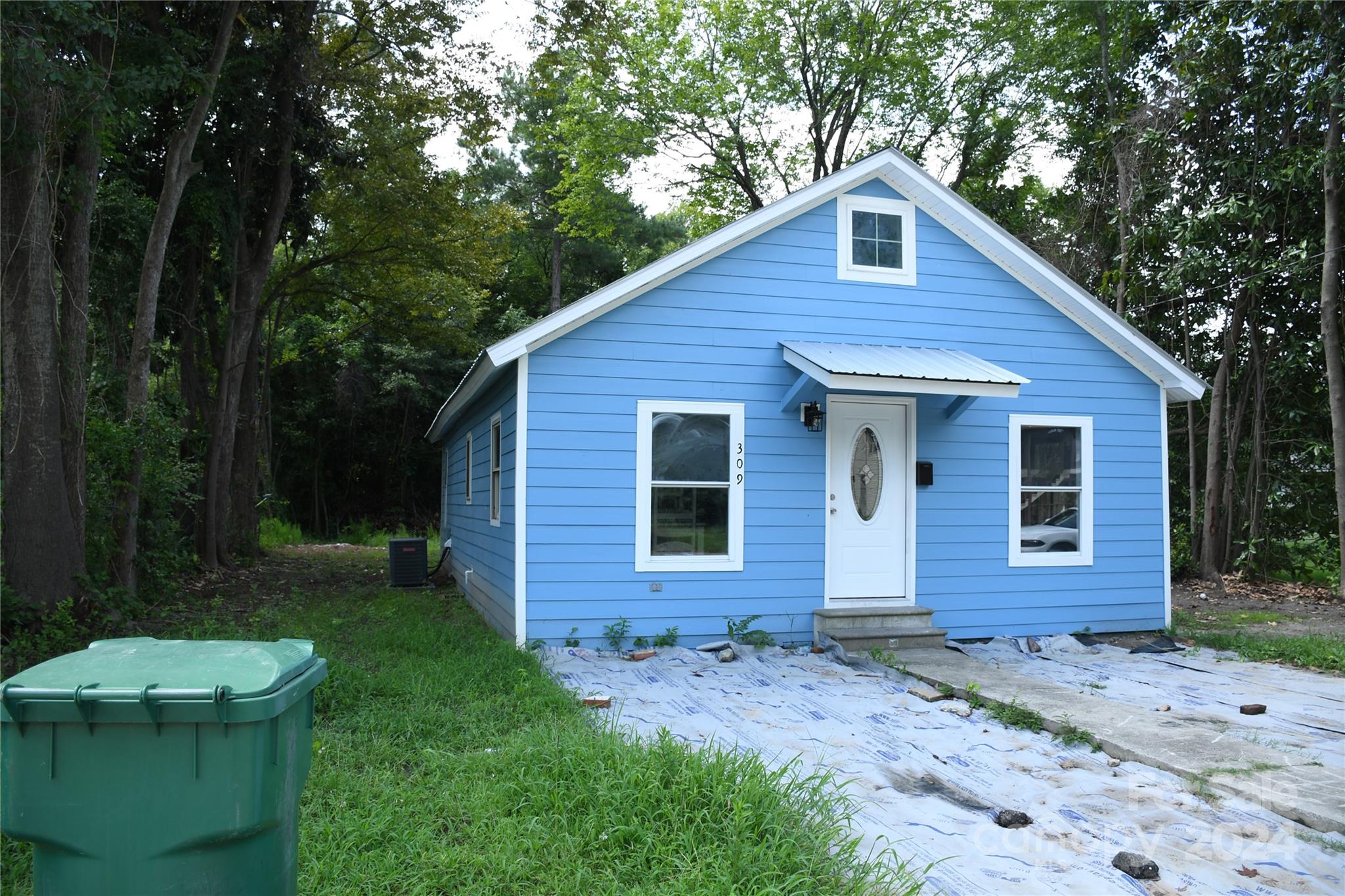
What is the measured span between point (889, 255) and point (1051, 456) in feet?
8.74

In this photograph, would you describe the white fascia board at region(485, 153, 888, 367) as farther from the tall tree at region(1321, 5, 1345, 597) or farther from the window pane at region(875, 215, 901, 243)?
the tall tree at region(1321, 5, 1345, 597)

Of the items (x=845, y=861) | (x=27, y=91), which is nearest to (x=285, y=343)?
(x=27, y=91)

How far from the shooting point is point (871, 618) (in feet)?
25.8

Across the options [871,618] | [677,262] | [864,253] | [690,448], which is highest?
[864,253]

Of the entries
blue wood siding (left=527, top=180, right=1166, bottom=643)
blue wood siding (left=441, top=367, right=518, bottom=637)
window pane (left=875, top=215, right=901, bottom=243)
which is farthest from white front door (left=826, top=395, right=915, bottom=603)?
blue wood siding (left=441, top=367, right=518, bottom=637)

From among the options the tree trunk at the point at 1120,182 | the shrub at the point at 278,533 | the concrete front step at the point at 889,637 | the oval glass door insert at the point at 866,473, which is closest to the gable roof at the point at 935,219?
the oval glass door insert at the point at 866,473

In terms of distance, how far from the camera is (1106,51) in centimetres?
1507

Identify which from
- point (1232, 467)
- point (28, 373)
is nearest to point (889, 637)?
point (28, 373)

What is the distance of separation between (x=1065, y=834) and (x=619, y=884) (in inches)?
77.1

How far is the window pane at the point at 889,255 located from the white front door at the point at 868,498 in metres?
1.35

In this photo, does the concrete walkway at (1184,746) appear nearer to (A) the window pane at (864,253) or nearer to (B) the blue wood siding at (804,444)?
(B) the blue wood siding at (804,444)

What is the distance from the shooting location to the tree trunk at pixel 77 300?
7.97m

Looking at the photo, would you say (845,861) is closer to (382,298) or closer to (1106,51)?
(1106,51)

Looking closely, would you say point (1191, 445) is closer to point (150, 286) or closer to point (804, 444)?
point (804, 444)
